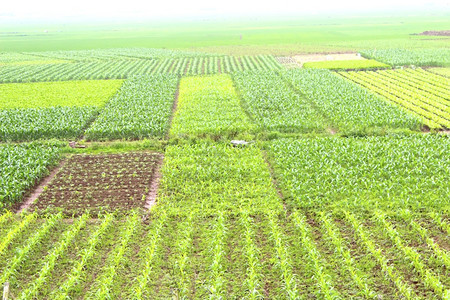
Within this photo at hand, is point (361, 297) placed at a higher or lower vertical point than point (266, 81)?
lower

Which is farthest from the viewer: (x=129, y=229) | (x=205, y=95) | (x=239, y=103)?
(x=205, y=95)

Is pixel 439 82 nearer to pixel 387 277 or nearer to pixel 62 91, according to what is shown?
pixel 387 277

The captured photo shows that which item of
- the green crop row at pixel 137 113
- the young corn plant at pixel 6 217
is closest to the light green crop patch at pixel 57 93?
the green crop row at pixel 137 113

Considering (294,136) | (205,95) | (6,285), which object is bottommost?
(6,285)

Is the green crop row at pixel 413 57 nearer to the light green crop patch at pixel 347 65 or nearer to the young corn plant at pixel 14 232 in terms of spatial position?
the light green crop patch at pixel 347 65

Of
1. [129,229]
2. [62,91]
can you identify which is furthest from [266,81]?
[129,229]

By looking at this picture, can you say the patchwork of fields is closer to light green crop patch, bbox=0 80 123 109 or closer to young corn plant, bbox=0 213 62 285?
young corn plant, bbox=0 213 62 285

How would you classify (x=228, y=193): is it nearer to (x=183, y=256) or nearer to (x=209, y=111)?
(x=183, y=256)

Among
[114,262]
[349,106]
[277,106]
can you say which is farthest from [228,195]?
[349,106]
